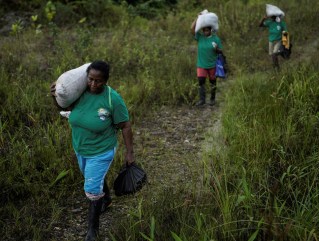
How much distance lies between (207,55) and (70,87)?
377 cm

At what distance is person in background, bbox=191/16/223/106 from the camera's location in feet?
21.2

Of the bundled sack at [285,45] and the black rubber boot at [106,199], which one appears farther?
the bundled sack at [285,45]

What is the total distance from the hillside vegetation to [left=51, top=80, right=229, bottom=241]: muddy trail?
4.9 inches

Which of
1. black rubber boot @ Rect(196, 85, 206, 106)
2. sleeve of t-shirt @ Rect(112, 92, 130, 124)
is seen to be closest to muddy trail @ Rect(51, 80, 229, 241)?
black rubber boot @ Rect(196, 85, 206, 106)

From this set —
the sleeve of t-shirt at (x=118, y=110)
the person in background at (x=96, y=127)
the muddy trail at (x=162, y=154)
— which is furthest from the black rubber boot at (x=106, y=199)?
the sleeve of t-shirt at (x=118, y=110)

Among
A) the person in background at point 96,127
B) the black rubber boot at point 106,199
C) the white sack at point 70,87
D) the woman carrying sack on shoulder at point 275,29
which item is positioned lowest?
the black rubber boot at point 106,199

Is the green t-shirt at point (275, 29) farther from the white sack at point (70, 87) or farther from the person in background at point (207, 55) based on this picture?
the white sack at point (70, 87)

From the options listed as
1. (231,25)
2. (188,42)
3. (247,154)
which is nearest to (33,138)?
(247,154)

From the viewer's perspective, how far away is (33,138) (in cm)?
477

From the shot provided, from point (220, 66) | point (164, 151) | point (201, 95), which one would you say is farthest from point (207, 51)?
point (164, 151)

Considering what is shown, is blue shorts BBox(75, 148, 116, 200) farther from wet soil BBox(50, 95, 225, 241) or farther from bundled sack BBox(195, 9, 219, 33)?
bundled sack BBox(195, 9, 219, 33)

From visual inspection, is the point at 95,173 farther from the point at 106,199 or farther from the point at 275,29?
the point at 275,29

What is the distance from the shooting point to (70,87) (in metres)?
3.09

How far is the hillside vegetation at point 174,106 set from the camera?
304 cm
